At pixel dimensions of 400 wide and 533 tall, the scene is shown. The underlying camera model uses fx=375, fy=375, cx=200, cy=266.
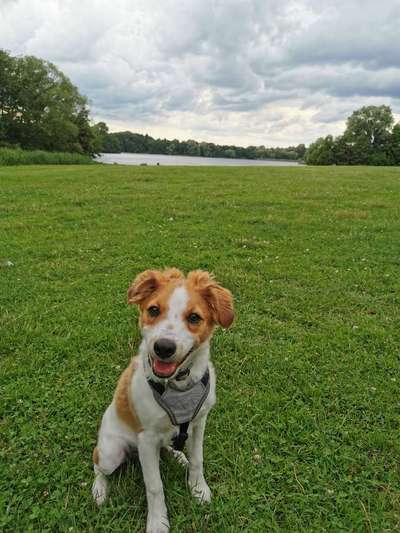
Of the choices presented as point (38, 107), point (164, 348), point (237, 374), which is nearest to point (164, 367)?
point (164, 348)

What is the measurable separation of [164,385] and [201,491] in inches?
43.7

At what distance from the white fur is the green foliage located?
7002 centimetres

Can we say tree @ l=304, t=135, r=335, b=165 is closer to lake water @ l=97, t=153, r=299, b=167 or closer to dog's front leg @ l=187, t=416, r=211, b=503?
lake water @ l=97, t=153, r=299, b=167

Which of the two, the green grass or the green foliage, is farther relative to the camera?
the green foliage

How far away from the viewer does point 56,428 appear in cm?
390

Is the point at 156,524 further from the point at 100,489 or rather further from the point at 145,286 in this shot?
the point at 145,286

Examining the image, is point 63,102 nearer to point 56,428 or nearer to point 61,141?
point 61,141

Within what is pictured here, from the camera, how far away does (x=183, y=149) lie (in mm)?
79688

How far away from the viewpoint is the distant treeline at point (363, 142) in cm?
8019

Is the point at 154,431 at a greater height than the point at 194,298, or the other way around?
the point at 194,298

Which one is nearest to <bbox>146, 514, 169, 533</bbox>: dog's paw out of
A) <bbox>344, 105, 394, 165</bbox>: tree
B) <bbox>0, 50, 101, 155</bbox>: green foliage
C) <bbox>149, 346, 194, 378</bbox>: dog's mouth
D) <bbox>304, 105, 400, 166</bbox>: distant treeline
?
<bbox>149, 346, 194, 378</bbox>: dog's mouth

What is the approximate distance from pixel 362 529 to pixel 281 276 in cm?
493

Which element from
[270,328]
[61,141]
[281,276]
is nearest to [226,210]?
[281,276]

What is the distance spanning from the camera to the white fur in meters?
2.66
